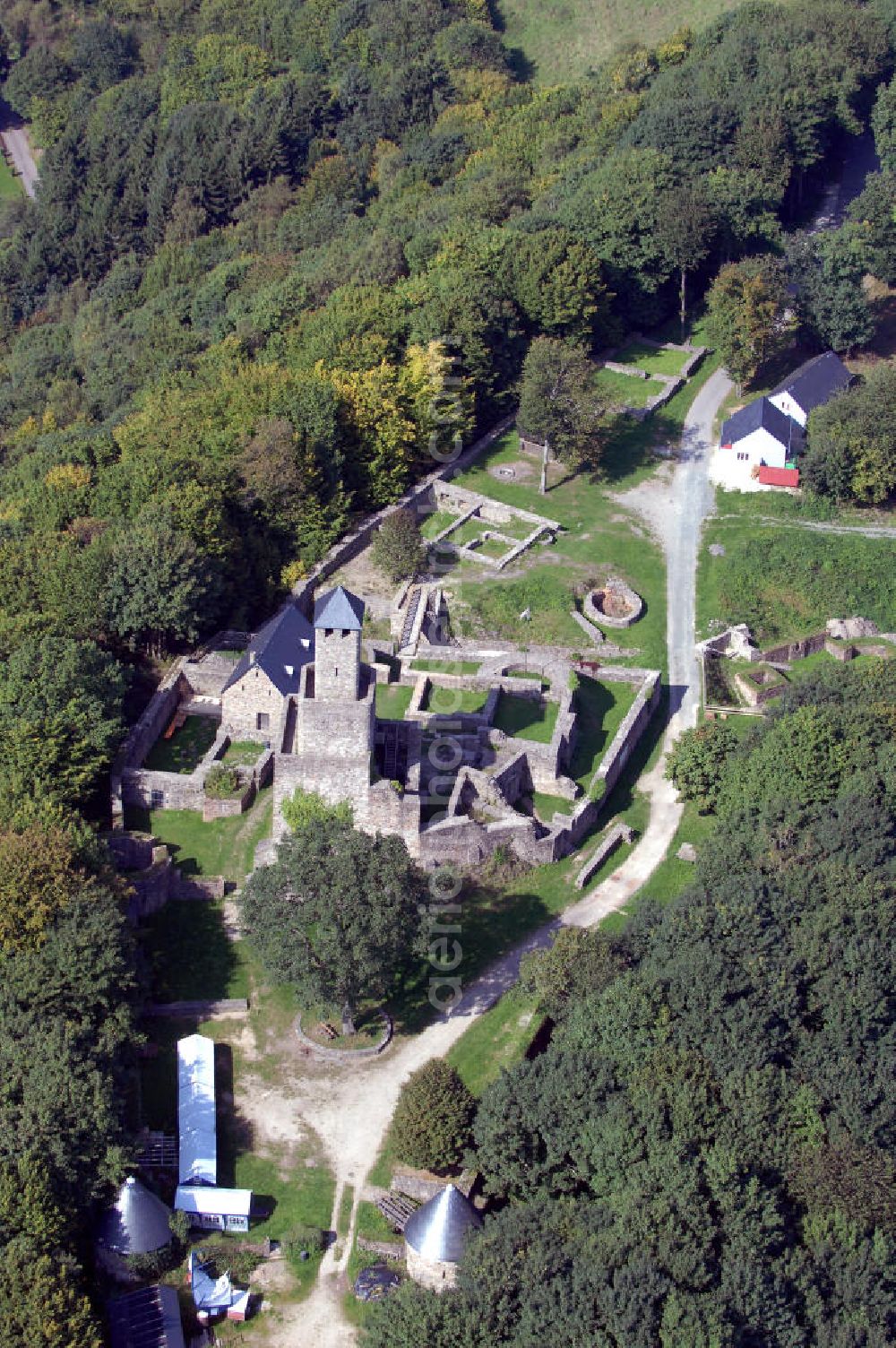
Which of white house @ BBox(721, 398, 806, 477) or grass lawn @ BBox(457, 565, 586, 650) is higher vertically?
white house @ BBox(721, 398, 806, 477)

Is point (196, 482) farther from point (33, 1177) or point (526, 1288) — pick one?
point (526, 1288)

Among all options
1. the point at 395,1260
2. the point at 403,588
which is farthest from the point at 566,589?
the point at 395,1260

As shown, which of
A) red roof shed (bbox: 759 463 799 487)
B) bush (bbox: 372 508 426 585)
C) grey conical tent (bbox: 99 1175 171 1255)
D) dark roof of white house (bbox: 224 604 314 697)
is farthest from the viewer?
red roof shed (bbox: 759 463 799 487)

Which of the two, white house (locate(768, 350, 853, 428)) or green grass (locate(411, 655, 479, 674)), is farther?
white house (locate(768, 350, 853, 428))

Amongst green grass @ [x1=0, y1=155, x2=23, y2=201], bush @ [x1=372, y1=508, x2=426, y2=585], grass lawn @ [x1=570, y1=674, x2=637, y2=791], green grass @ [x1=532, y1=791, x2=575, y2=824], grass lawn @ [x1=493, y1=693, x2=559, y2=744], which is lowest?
green grass @ [x1=0, y1=155, x2=23, y2=201]

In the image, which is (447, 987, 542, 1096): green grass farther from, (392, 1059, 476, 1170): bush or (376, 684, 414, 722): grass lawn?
(376, 684, 414, 722): grass lawn

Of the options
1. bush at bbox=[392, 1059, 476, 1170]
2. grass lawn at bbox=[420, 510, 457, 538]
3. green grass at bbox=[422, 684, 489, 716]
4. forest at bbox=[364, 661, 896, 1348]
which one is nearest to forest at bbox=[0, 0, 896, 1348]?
forest at bbox=[364, 661, 896, 1348]

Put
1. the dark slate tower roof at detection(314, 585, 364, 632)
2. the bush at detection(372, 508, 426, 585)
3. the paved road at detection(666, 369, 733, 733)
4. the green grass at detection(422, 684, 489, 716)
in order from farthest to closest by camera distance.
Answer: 1. the bush at detection(372, 508, 426, 585)
2. the paved road at detection(666, 369, 733, 733)
3. the green grass at detection(422, 684, 489, 716)
4. the dark slate tower roof at detection(314, 585, 364, 632)
